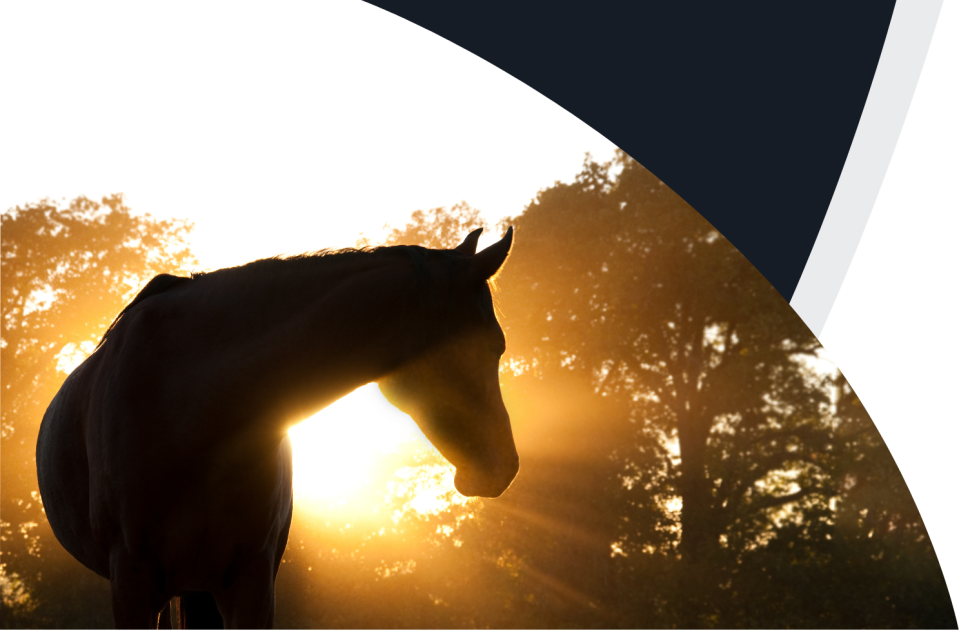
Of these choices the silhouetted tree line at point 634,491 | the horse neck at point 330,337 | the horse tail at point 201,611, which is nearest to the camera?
the horse neck at point 330,337

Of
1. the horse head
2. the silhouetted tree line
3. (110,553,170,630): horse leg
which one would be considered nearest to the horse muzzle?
the horse head

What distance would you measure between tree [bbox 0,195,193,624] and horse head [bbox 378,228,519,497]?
15.0m

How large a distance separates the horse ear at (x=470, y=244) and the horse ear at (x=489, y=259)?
0.29 meters

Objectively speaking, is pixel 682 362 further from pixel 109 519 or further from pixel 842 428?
pixel 109 519

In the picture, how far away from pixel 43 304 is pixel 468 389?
66.0ft

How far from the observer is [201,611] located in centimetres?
305

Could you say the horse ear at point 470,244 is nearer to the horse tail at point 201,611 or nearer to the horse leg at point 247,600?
the horse leg at point 247,600

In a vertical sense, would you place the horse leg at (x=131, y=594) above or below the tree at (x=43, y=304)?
below

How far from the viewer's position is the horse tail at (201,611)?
9.93ft

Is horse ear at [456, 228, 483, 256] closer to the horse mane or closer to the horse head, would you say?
the horse mane

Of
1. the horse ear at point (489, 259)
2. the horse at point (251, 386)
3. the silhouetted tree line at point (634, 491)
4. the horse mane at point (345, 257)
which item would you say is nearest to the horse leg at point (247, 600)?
the horse at point (251, 386)

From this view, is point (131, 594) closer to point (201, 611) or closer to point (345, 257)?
point (201, 611)

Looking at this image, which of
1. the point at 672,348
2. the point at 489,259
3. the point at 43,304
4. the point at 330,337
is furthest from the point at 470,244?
the point at 43,304

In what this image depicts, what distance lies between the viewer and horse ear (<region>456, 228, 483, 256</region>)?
263 centimetres
